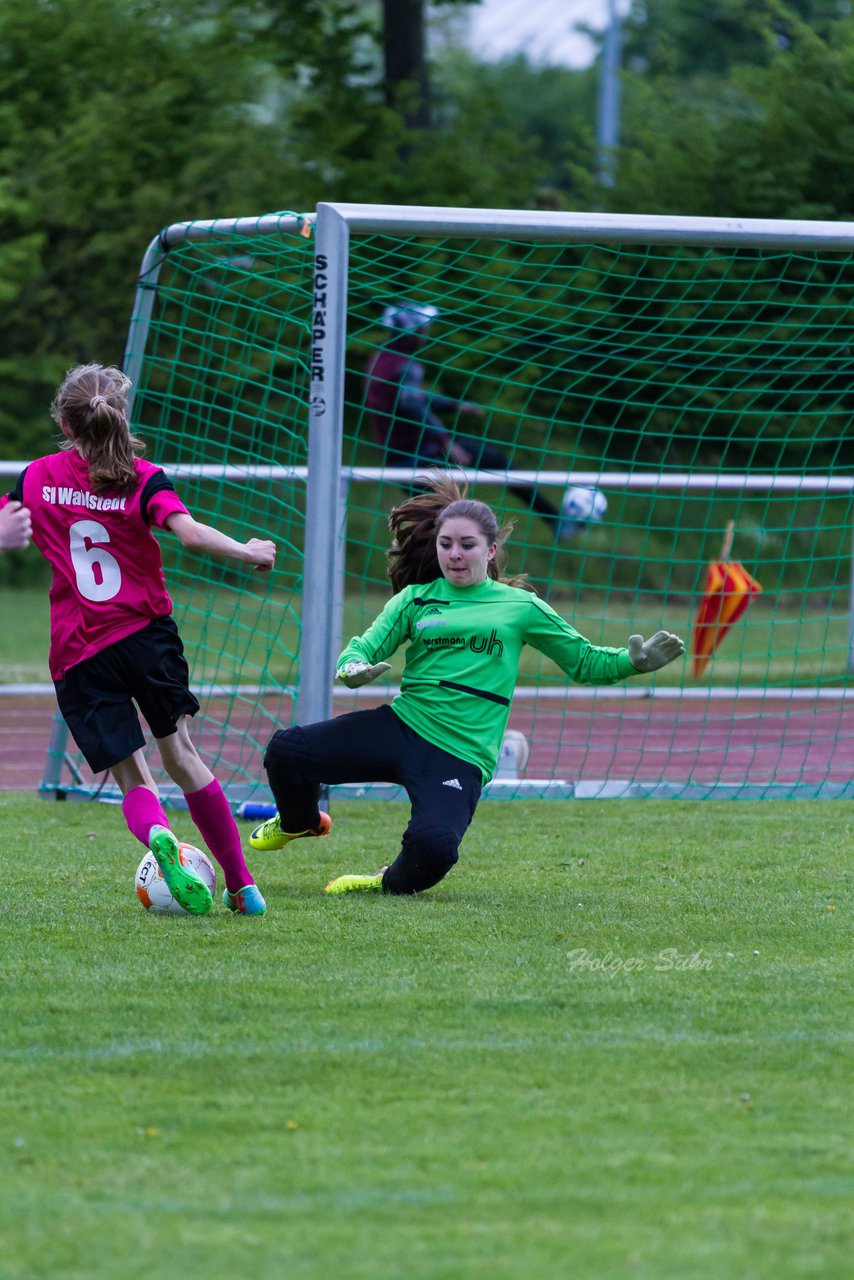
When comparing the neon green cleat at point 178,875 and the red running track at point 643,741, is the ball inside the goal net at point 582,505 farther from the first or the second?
the neon green cleat at point 178,875

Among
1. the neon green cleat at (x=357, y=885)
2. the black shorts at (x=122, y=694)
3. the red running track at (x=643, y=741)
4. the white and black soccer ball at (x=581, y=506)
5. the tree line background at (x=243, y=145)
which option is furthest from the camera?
the tree line background at (x=243, y=145)

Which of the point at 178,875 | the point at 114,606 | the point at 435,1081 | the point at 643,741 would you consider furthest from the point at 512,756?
the point at 435,1081

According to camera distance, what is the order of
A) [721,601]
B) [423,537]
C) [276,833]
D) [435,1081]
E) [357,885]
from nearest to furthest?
[435,1081]
[357,885]
[276,833]
[423,537]
[721,601]

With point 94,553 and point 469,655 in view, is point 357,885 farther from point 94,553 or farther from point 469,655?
point 94,553

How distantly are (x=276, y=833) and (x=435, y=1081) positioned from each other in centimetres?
222

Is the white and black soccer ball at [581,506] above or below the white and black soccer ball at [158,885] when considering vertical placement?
below

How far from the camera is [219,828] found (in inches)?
194

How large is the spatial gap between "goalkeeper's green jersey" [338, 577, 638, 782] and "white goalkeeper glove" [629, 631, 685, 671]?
27cm

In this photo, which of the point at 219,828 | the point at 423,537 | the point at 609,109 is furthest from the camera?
the point at 609,109

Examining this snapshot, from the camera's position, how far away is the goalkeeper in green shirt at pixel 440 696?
530cm

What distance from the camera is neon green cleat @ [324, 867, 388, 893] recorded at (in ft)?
17.5


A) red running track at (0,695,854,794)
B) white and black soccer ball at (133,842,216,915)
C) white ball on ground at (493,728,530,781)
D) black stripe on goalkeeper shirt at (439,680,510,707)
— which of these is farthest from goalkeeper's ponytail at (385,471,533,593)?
white ball on ground at (493,728,530,781)

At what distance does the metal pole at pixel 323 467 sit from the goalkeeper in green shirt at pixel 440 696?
86 cm

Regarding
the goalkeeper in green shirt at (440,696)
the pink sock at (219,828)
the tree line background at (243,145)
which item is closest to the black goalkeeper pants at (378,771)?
the goalkeeper in green shirt at (440,696)
